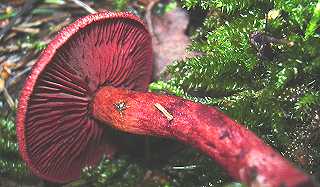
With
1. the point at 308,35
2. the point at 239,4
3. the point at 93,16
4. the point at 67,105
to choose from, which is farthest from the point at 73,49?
the point at 308,35

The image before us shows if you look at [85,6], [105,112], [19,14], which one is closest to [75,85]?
[105,112]

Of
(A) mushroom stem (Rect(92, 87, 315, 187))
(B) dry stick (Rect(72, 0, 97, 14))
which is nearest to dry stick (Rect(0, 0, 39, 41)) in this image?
(B) dry stick (Rect(72, 0, 97, 14))

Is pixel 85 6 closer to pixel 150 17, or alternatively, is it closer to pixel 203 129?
pixel 150 17

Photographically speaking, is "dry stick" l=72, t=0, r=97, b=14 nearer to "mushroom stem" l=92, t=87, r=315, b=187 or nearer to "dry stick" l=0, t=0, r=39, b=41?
"dry stick" l=0, t=0, r=39, b=41

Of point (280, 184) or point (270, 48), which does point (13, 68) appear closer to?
point (270, 48)

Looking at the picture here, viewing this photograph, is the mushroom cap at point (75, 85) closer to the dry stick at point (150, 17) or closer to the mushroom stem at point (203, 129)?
the mushroom stem at point (203, 129)
